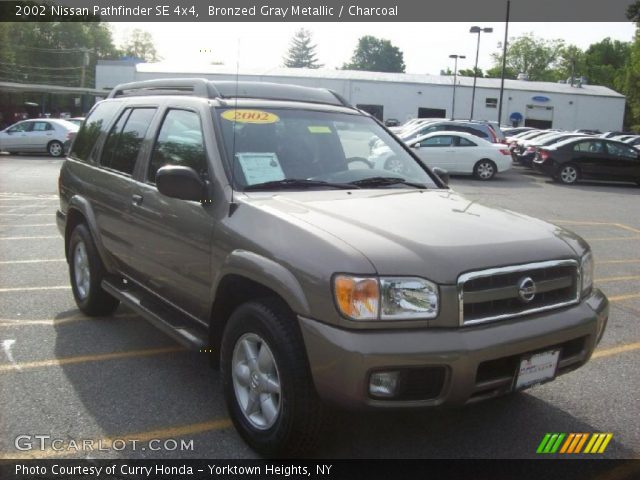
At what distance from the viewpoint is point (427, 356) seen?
2682 millimetres

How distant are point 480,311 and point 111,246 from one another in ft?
10.1

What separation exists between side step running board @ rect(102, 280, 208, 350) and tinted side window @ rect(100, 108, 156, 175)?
888 mm

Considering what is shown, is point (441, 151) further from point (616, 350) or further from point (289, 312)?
point (289, 312)

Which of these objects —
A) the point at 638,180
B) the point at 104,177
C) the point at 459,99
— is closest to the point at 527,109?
the point at 459,99

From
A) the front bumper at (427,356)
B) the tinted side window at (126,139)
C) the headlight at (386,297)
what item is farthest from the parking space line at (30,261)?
the headlight at (386,297)

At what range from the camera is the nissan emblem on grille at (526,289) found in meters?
2.98

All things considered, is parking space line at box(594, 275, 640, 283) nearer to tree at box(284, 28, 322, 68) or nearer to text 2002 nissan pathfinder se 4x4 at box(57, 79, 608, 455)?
text 2002 nissan pathfinder se 4x4 at box(57, 79, 608, 455)

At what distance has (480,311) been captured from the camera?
2887mm

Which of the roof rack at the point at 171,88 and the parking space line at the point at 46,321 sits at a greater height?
the roof rack at the point at 171,88

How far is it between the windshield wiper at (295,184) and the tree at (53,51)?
85470 millimetres

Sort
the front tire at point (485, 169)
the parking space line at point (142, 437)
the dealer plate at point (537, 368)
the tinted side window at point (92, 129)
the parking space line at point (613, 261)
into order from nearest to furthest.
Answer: the dealer plate at point (537, 368), the parking space line at point (142, 437), the tinted side window at point (92, 129), the parking space line at point (613, 261), the front tire at point (485, 169)

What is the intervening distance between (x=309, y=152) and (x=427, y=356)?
1.83 meters

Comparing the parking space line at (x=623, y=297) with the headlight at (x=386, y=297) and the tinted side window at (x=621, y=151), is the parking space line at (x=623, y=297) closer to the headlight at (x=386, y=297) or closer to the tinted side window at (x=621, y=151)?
the headlight at (x=386, y=297)

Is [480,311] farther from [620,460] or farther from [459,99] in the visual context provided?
[459,99]
